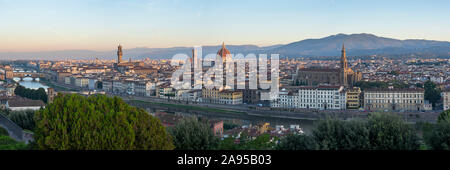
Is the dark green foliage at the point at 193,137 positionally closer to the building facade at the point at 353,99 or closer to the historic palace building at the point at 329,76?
the building facade at the point at 353,99

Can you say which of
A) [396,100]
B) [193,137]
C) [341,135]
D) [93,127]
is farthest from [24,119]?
[396,100]

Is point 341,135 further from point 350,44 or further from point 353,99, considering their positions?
point 350,44

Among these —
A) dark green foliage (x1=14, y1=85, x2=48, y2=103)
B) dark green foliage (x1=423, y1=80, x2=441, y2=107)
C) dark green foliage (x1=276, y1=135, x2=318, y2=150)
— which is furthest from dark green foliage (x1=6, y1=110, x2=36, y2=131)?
dark green foliage (x1=423, y1=80, x2=441, y2=107)

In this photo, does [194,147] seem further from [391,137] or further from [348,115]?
[348,115]

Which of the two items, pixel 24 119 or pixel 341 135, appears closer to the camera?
pixel 341 135
